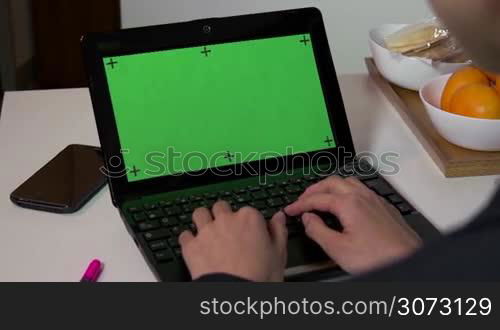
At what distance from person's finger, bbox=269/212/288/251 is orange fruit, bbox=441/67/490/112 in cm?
39

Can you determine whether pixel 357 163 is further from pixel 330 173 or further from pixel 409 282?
pixel 409 282

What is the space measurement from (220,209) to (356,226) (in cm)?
16

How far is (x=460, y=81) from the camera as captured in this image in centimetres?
114

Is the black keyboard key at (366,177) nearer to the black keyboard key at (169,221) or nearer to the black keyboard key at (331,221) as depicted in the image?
the black keyboard key at (331,221)

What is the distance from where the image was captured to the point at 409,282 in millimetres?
618

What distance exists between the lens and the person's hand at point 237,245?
2.65 feet

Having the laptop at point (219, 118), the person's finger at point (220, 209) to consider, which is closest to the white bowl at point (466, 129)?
the laptop at point (219, 118)

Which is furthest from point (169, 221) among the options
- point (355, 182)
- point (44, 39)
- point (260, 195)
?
→ point (44, 39)

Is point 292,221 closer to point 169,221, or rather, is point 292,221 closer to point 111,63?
point 169,221

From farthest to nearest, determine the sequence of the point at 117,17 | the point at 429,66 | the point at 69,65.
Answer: the point at 69,65
the point at 117,17
the point at 429,66

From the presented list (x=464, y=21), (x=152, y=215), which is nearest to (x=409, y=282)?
(x=464, y=21)

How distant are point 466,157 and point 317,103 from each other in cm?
23

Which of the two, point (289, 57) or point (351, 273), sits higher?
point (289, 57)

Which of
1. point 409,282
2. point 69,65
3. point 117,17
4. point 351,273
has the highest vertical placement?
point 409,282
